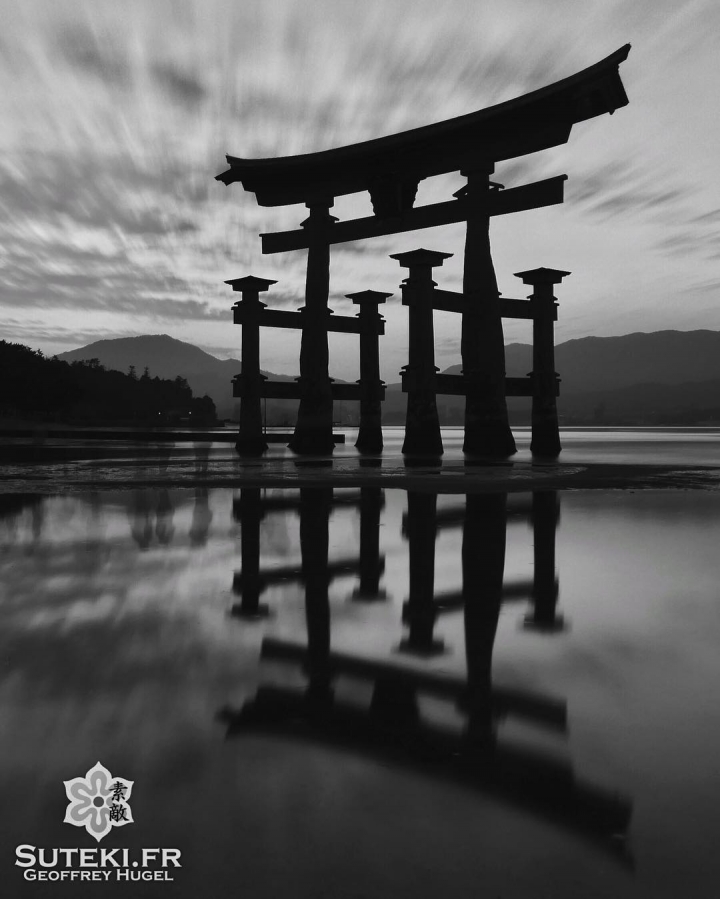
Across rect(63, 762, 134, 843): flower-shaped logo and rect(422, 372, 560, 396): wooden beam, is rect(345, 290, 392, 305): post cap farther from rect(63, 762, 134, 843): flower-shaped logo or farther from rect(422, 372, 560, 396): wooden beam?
rect(63, 762, 134, 843): flower-shaped logo

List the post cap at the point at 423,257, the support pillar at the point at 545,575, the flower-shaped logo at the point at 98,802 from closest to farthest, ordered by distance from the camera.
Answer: the flower-shaped logo at the point at 98,802, the support pillar at the point at 545,575, the post cap at the point at 423,257

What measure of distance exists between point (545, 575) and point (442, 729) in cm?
293

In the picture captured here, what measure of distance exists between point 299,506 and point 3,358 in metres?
61.6

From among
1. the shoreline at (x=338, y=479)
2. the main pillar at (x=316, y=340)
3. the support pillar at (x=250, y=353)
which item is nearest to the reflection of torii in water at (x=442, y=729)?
the shoreline at (x=338, y=479)

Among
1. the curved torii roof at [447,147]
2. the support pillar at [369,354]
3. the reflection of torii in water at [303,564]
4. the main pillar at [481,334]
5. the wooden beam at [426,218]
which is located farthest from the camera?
the support pillar at [369,354]

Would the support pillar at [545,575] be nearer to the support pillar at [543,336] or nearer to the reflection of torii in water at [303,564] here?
the reflection of torii in water at [303,564]

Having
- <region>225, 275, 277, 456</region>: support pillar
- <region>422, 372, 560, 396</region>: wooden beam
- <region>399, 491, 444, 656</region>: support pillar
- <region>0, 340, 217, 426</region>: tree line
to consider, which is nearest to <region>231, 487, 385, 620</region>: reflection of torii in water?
<region>399, 491, 444, 656</region>: support pillar

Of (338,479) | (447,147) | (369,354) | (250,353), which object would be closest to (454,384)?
(369,354)

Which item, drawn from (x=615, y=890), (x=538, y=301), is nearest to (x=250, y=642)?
(x=615, y=890)

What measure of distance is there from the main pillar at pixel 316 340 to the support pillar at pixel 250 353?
2.54 m

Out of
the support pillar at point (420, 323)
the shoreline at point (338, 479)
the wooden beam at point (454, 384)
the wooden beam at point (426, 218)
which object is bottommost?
the shoreline at point (338, 479)

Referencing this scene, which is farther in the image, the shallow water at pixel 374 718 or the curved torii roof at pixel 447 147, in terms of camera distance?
the curved torii roof at pixel 447 147

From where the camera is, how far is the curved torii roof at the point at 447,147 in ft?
55.9

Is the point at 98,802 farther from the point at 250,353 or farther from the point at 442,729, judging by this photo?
the point at 250,353
